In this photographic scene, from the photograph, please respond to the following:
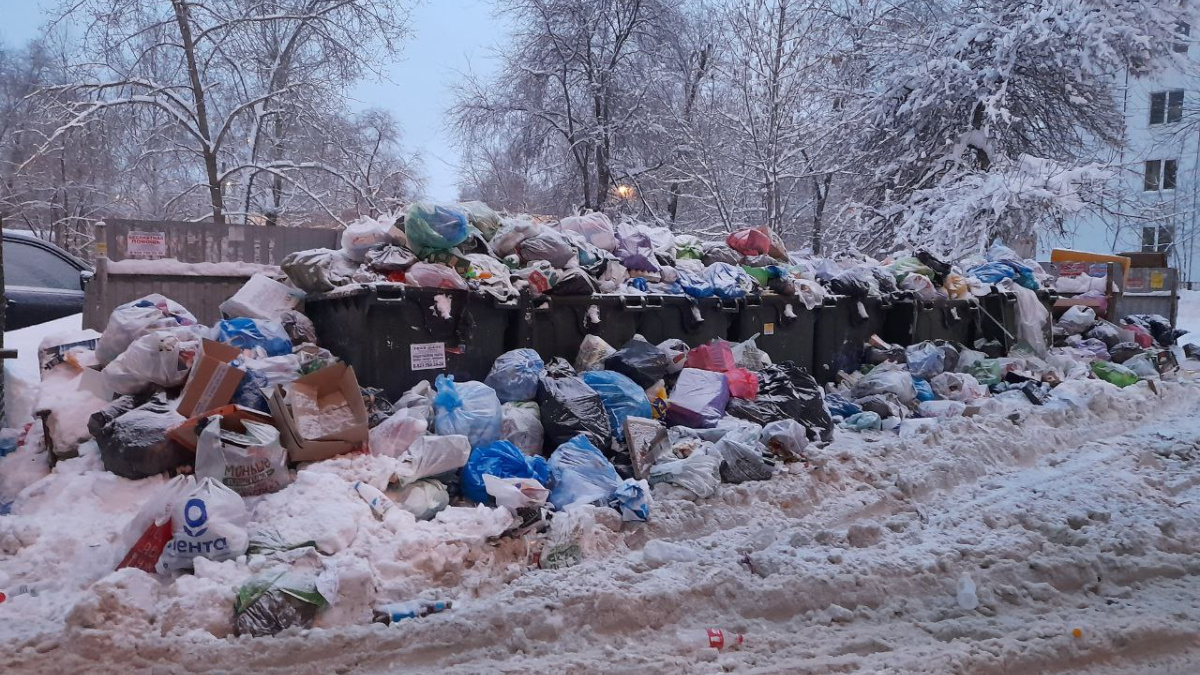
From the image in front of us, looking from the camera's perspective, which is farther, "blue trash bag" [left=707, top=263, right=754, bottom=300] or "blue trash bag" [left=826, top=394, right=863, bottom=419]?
"blue trash bag" [left=707, top=263, right=754, bottom=300]

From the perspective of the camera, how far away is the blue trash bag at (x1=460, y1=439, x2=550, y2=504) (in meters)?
3.88

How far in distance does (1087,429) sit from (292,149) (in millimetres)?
14542

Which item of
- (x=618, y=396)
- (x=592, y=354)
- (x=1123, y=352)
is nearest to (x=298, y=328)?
(x=592, y=354)

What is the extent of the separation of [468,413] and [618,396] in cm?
106

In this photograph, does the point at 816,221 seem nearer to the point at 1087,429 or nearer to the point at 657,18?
the point at 657,18

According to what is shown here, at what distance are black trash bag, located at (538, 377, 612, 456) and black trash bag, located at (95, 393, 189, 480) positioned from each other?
6.21 ft

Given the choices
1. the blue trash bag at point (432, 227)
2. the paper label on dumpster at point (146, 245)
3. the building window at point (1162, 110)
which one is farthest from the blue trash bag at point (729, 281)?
the building window at point (1162, 110)

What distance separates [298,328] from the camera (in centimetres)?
489

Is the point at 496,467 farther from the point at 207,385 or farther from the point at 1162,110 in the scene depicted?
A: the point at 1162,110

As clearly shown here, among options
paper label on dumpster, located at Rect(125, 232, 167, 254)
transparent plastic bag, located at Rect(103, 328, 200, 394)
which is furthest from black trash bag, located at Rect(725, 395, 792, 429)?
paper label on dumpster, located at Rect(125, 232, 167, 254)

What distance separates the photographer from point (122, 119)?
427 inches

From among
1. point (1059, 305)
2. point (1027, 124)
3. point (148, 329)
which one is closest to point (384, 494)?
point (148, 329)

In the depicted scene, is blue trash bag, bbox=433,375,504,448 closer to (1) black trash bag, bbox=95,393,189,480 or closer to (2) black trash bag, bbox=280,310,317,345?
(2) black trash bag, bbox=280,310,317,345

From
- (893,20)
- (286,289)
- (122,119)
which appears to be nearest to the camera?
(286,289)
